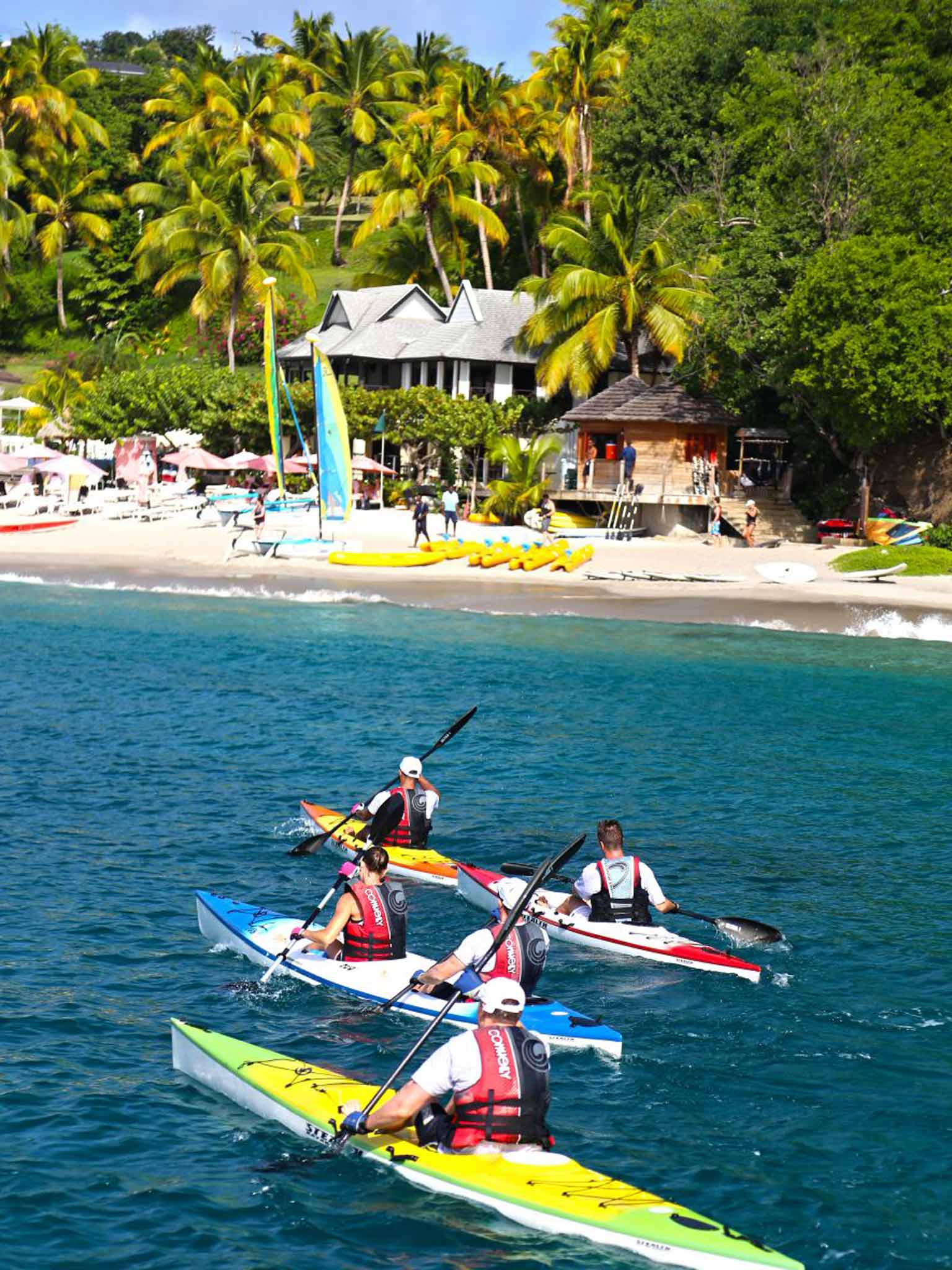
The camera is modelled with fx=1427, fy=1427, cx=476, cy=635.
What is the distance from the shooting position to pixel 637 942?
14.6 m

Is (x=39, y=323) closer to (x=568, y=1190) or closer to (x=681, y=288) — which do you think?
(x=681, y=288)

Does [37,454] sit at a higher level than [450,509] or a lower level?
higher

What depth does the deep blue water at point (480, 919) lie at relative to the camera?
10.1 metres

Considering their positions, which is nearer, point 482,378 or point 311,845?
point 311,845

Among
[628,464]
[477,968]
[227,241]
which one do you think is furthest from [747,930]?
[227,241]

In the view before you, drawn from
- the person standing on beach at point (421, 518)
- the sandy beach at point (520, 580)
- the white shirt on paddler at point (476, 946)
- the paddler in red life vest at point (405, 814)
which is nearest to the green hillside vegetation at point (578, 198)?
Answer: the sandy beach at point (520, 580)

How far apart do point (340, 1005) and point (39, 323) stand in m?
79.7

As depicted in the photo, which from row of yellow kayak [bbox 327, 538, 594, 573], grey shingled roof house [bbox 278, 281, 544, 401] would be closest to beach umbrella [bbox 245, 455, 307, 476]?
grey shingled roof house [bbox 278, 281, 544, 401]

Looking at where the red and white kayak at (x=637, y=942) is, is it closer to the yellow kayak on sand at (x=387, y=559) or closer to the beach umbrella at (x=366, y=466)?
the yellow kayak on sand at (x=387, y=559)

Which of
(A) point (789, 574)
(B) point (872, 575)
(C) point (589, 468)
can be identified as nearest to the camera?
(A) point (789, 574)

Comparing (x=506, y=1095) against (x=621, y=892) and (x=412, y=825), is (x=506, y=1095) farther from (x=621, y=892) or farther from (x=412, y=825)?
(x=412, y=825)

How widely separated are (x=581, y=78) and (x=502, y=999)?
59351 mm

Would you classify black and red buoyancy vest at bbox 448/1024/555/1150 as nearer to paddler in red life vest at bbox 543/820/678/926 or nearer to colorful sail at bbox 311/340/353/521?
paddler in red life vest at bbox 543/820/678/926

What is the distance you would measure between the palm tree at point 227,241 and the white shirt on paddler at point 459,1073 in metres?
55.3
